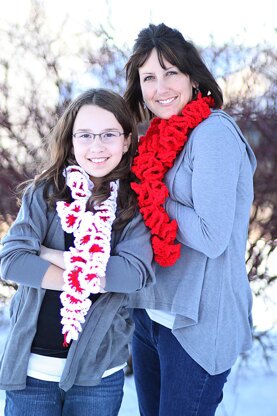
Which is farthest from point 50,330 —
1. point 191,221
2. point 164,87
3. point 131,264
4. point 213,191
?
point 164,87

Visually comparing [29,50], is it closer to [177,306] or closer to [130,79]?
[130,79]

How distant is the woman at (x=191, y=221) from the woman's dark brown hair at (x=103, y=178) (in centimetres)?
6

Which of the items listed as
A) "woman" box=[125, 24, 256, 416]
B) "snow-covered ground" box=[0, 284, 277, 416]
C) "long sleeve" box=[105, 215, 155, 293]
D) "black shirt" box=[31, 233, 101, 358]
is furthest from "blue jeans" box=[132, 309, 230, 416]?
"snow-covered ground" box=[0, 284, 277, 416]

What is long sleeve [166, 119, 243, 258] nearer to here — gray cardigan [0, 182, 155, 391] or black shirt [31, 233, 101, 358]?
gray cardigan [0, 182, 155, 391]

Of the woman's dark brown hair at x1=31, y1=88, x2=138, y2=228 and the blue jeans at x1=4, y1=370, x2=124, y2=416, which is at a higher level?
the woman's dark brown hair at x1=31, y1=88, x2=138, y2=228

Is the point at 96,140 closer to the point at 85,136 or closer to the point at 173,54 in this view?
the point at 85,136

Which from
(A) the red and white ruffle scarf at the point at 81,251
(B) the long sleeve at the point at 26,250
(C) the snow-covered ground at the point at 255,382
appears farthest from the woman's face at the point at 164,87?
(C) the snow-covered ground at the point at 255,382

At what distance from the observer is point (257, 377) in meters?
4.03

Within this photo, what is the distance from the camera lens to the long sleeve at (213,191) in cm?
196

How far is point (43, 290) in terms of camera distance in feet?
6.71

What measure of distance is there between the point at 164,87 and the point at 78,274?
2.57ft

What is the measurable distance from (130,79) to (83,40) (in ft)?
4.57

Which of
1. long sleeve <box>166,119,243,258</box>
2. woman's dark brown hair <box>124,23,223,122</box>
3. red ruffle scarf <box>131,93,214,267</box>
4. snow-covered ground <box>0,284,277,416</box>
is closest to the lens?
long sleeve <box>166,119,243,258</box>

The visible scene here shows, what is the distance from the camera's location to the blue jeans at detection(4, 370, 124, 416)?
202cm
